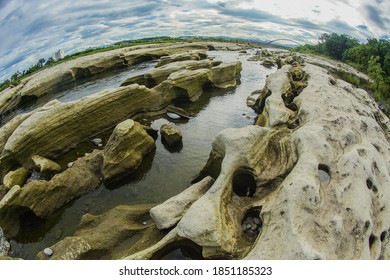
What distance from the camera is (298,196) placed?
1019 cm

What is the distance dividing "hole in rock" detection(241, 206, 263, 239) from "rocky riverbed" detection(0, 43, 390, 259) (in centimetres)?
5

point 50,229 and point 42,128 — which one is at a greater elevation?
point 42,128

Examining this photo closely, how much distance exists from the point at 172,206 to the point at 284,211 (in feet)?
16.0

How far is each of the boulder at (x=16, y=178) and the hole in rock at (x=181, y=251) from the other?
1045 centimetres

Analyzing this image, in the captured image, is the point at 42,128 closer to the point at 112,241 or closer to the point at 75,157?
the point at 75,157

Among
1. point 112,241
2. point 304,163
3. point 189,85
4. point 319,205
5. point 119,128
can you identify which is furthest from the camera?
point 189,85

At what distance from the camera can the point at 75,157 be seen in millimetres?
19938

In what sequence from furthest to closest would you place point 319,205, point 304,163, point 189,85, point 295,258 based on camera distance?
point 189,85
point 304,163
point 319,205
point 295,258

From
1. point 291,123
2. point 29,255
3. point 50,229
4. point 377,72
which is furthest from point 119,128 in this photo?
point 377,72

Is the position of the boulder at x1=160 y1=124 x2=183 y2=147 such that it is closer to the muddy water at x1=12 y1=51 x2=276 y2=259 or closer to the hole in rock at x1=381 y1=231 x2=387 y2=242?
the muddy water at x1=12 y1=51 x2=276 y2=259

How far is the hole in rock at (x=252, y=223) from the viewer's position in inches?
445

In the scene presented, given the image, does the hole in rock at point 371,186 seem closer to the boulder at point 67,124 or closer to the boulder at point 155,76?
the boulder at point 67,124

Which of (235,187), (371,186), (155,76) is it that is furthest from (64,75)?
(371,186)

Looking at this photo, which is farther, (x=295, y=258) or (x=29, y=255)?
(x=29, y=255)
